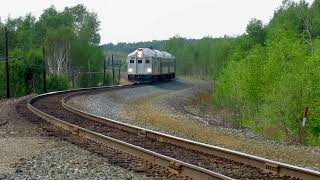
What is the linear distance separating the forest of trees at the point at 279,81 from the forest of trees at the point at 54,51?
19270 mm

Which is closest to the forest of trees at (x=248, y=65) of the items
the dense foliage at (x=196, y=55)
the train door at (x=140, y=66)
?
the dense foliage at (x=196, y=55)

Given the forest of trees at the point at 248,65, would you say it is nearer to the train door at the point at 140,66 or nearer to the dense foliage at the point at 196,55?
the dense foliage at the point at 196,55

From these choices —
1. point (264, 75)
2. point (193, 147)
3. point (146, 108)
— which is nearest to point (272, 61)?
point (264, 75)

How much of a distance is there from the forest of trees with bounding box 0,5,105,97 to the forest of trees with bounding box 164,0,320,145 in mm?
19270

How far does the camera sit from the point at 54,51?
8581 centimetres

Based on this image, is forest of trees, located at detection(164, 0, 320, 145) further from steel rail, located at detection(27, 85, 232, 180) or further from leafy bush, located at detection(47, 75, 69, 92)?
leafy bush, located at detection(47, 75, 69, 92)

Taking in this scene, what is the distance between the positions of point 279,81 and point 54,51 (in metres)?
54.0

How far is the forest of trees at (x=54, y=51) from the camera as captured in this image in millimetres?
54375

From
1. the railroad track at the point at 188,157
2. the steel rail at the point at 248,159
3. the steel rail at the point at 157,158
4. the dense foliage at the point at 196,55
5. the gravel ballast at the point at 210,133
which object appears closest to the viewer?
the steel rail at the point at 157,158

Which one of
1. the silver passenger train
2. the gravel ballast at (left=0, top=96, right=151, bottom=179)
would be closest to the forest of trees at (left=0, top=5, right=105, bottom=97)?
the silver passenger train

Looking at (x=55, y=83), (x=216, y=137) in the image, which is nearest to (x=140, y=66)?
(x=55, y=83)

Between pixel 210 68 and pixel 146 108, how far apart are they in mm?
103599

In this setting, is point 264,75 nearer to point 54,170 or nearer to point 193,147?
point 193,147

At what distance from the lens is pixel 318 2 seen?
78562 mm
